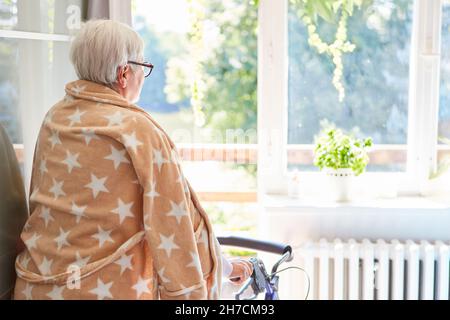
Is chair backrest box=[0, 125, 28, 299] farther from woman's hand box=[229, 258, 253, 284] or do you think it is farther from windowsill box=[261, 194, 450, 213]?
windowsill box=[261, 194, 450, 213]

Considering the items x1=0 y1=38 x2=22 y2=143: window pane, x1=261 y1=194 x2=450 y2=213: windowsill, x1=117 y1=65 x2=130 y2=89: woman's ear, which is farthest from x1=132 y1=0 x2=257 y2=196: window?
x1=117 y1=65 x2=130 y2=89: woman's ear

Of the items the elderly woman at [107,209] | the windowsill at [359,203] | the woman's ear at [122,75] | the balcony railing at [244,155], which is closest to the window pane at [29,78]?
the elderly woman at [107,209]

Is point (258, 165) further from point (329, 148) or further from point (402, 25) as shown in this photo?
point (402, 25)

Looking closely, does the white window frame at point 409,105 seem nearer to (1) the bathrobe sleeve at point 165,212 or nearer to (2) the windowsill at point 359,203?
(2) the windowsill at point 359,203

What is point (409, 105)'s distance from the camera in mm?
2725

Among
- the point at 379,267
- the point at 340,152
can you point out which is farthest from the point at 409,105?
the point at 379,267

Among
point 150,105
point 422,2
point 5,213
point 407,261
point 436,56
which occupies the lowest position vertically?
point 407,261

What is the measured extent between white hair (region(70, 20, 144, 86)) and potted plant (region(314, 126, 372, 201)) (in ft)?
4.10

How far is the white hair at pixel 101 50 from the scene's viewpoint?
154 centimetres

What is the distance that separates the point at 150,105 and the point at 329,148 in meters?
0.84

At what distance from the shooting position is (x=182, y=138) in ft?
9.25

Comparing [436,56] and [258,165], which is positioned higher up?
[436,56]
